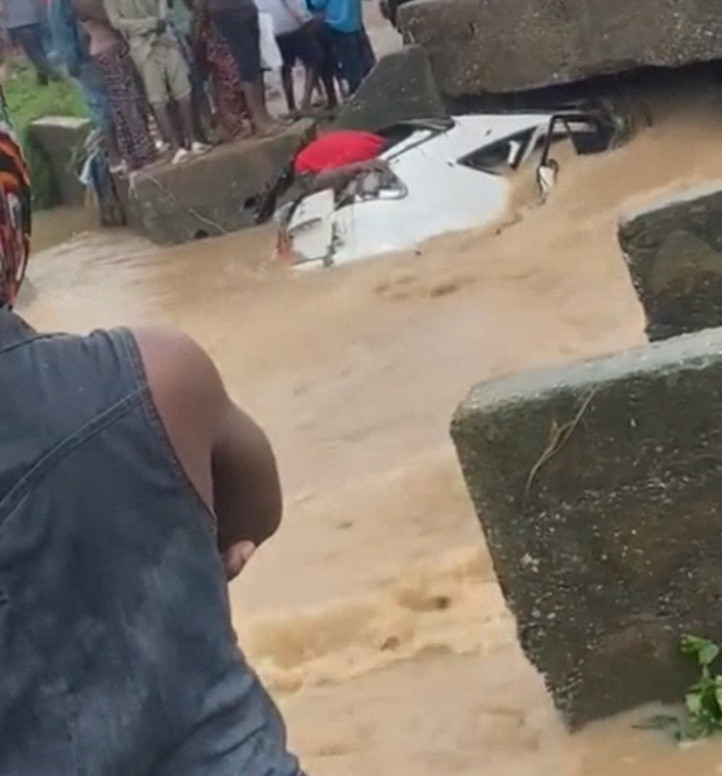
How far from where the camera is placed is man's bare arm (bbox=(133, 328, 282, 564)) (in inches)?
60.3

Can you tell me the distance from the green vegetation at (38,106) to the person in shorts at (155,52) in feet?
7.31

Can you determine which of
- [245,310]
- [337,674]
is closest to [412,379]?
[245,310]

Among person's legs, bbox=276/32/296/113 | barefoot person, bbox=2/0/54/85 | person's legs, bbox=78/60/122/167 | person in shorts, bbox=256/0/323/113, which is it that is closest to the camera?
person's legs, bbox=78/60/122/167

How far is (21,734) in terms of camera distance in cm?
146

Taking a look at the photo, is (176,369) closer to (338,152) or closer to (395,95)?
(338,152)

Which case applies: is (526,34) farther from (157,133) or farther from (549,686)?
(549,686)

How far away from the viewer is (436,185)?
10164mm

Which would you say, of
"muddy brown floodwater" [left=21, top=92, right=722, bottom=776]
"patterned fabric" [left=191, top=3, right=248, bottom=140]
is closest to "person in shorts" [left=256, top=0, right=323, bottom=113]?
"patterned fabric" [left=191, top=3, right=248, bottom=140]

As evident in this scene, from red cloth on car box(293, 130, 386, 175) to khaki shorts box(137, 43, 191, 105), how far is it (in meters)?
0.88

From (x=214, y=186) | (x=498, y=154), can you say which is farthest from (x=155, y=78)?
(x=498, y=154)

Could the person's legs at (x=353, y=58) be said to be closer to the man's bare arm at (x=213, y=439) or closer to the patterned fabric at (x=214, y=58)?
the patterned fabric at (x=214, y=58)

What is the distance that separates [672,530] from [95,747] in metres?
2.33

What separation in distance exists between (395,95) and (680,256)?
682cm

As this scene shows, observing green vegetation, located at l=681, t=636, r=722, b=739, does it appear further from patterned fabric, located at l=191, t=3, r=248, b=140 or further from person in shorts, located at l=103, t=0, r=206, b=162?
patterned fabric, located at l=191, t=3, r=248, b=140
